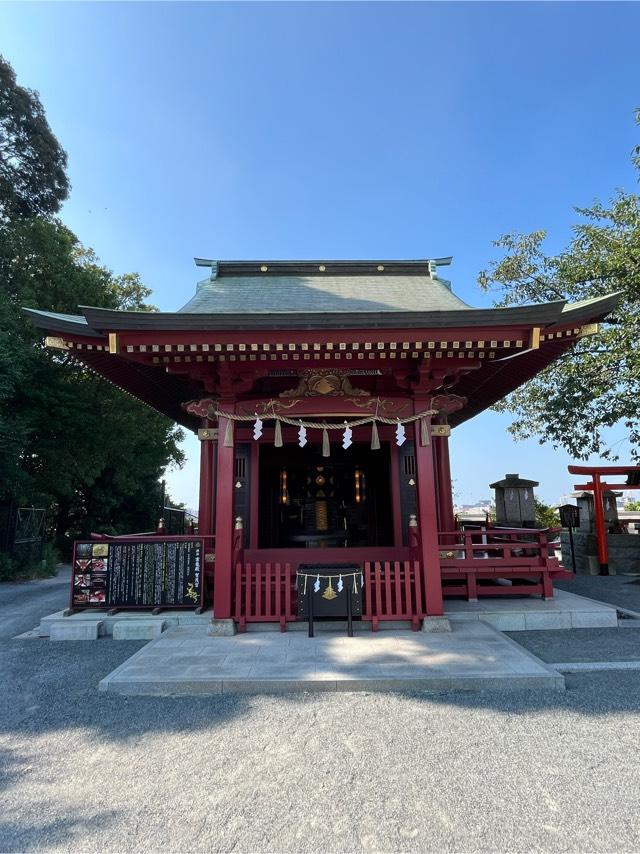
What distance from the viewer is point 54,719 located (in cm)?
385

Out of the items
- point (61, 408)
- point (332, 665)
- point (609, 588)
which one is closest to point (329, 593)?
point (332, 665)

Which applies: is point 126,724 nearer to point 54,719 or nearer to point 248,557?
point 54,719

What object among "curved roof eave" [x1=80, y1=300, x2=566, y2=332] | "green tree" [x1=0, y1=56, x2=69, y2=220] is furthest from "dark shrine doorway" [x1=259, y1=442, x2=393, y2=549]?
"green tree" [x1=0, y1=56, x2=69, y2=220]

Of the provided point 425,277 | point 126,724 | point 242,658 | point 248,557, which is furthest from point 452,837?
point 425,277

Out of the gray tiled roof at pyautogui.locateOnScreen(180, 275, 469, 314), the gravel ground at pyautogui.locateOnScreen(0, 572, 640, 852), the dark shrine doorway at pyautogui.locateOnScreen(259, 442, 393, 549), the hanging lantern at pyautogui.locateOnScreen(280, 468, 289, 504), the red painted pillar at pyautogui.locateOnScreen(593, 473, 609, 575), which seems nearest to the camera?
the gravel ground at pyautogui.locateOnScreen(0, 572, 640, 852)

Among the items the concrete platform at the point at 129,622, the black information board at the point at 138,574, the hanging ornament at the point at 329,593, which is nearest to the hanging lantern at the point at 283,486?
the black information board at the point at 138,574

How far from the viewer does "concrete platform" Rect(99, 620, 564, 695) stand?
4.29 metres

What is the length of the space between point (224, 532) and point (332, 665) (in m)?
2.34

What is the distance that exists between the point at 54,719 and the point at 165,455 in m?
19.8

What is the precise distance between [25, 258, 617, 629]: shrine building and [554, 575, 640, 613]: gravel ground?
165 cm

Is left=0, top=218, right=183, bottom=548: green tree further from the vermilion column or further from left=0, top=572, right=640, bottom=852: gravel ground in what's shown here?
left=0, top=572, right=640, bottom=852: gravel ground

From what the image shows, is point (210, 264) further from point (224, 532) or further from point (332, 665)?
point (332, 665)

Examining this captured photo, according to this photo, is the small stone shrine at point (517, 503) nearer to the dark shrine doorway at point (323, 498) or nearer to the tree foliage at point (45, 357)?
the dark shrine doorway at point (323, 498)

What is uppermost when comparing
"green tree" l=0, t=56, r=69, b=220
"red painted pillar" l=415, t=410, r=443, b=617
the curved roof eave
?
"green tree" l=0, t=56, r=69, b=220
